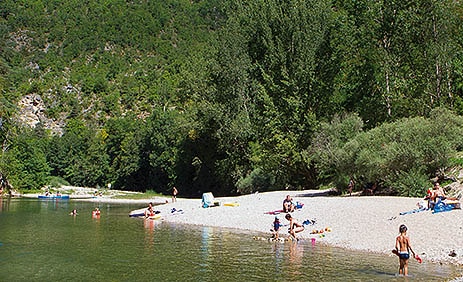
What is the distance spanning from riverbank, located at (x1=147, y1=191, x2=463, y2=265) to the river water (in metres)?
1.35

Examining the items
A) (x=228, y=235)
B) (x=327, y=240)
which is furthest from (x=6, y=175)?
(x=327, y=240)

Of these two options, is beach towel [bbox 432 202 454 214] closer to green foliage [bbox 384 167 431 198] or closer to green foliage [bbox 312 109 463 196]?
green foliage [bbox 384 167 431 198]

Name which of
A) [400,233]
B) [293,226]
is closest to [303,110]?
[293,226]

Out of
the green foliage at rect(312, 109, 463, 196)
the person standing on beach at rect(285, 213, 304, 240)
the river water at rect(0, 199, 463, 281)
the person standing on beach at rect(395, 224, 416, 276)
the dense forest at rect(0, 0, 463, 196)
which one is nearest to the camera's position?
the person standing on beach at rect(395, 224, 416, 276)

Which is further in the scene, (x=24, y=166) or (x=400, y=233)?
(x=24, y=166)

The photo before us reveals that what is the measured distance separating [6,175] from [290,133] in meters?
50.2

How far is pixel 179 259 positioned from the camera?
22.1 metres

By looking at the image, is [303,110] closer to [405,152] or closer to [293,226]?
[405,152]

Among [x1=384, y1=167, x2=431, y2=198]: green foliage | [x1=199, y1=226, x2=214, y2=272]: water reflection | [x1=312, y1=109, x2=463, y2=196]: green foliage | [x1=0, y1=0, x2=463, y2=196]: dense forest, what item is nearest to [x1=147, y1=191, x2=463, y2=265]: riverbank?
[x1=384, y1=167, x2=431, y2=198]: green foliage

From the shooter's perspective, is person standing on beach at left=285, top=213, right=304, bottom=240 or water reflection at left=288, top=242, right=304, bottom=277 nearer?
water reflection at left=288, top=242, right=304, bottom=277

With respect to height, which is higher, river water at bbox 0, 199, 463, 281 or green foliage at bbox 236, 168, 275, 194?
green foliage at bbox 236, 168, 275, 194

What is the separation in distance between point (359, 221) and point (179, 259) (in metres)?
10.8

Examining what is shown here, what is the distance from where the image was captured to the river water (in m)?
18.7

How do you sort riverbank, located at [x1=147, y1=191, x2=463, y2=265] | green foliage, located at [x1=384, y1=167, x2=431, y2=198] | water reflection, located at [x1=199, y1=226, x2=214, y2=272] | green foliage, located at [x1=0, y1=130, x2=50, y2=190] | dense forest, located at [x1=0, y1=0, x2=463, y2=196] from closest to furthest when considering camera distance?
water reflection, located at [x1=199, y1=226, x2=214, y2=272] < riverbank, located at [x1=147, y1=191, x2=463, y2=265] < green foliage, located at [x1=384, y1=167, x2=431, y2=198] < dense forest, located at [x1=0, y1=0, x2=463, y2=196] < green foliage, located at [x1=0, y1=130, x2=50, y2=190]
